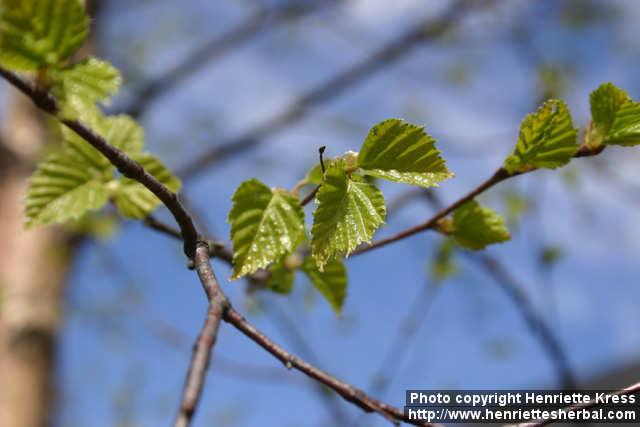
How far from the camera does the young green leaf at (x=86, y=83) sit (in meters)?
0.43

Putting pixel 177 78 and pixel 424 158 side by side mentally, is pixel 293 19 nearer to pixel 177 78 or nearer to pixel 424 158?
pixel 177 78

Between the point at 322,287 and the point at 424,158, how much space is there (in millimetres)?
214

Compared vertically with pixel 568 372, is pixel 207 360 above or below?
below

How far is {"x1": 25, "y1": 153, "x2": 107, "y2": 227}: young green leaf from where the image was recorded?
66 centimetres

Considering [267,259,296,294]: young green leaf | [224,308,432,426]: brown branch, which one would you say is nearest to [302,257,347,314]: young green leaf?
[267,259,296,294]: young green leaf

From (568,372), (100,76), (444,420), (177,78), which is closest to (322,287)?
(444,420)

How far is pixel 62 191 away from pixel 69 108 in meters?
0.32

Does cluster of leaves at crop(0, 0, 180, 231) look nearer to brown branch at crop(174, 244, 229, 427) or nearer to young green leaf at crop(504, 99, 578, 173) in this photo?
brown branch at crop(174, 244, 229, 427)

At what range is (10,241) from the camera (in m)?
3.47

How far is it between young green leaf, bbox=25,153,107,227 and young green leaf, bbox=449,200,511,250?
351mm

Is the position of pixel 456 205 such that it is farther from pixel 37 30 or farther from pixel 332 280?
pixel 37 30

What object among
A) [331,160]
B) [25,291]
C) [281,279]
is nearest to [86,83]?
[331,160]

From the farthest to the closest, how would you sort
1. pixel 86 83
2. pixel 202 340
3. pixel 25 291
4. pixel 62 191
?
1. pixel 25 291
2. pixel 62 191
3. pixel 86 83
4. pixel 202 340

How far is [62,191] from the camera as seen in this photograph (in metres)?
0.67
